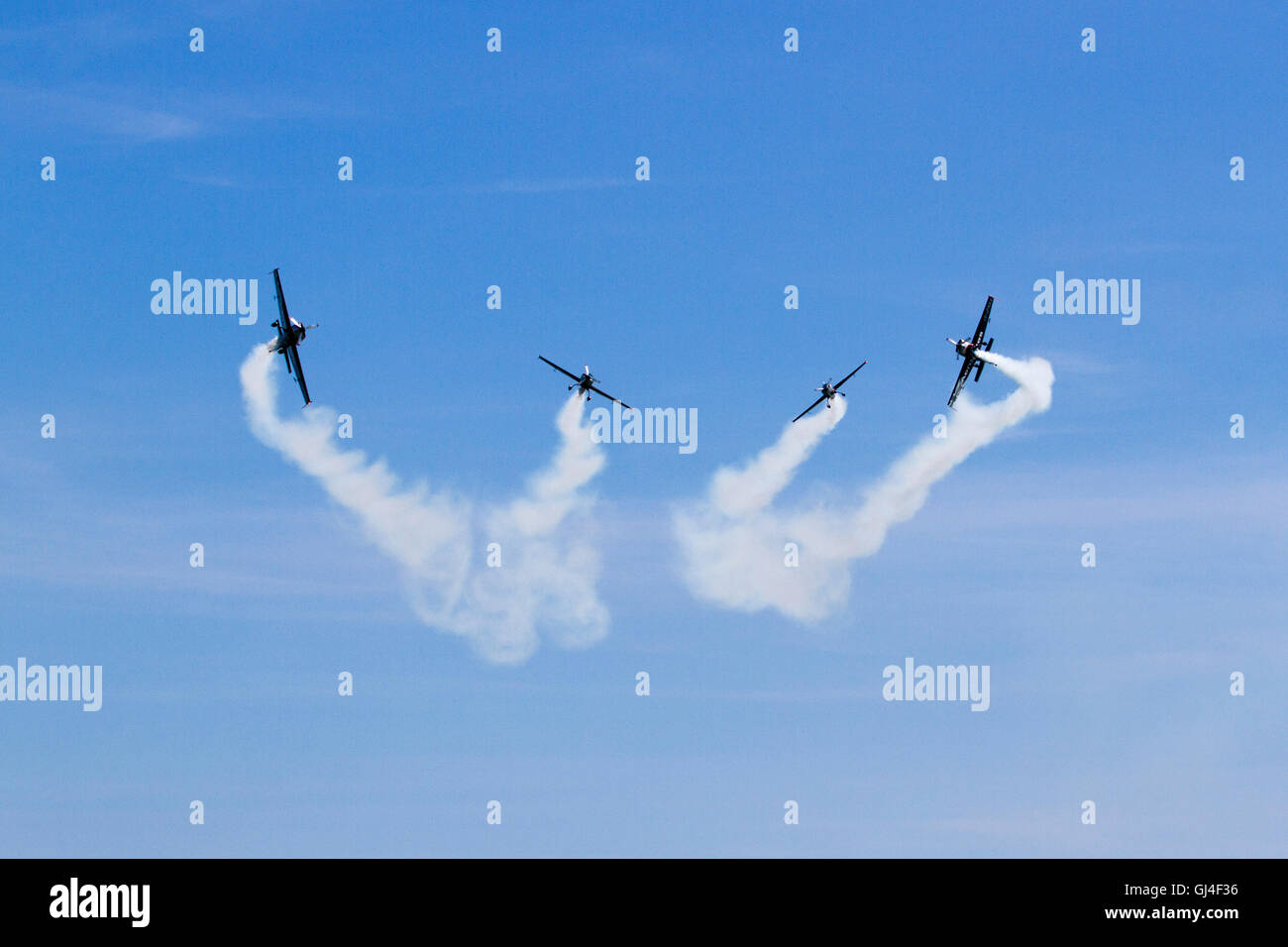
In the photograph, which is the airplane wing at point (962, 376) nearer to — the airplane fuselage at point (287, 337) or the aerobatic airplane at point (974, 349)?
the aerobatic airplane at point (974, 349)

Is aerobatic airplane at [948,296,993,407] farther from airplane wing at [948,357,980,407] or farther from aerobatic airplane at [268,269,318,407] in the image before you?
aerobatic airplane at [268,269,318,407]

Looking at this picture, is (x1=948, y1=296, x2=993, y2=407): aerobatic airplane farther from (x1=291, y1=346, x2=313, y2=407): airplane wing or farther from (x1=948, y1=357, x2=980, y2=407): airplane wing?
(x1=291, y1=346, x2=313, y2=407): airplane wing

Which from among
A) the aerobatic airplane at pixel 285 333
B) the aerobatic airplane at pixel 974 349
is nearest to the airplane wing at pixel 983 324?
the aerobatic airplane at pixel 974 349

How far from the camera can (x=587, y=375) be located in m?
187

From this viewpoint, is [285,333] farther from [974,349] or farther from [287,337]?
[974,349]

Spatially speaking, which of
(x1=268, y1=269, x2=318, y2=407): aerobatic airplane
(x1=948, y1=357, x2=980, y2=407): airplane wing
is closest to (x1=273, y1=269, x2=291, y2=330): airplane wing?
(x1=268, y1=269, x2=318, y2=407): aerobatic airplane

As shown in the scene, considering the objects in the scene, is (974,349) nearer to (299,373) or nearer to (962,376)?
(962,376)

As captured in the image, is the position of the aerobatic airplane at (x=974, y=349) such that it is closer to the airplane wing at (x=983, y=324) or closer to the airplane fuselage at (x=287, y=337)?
the airplane wing at (x=983, y=324)

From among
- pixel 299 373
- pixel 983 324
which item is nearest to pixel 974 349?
pixel 983 324
